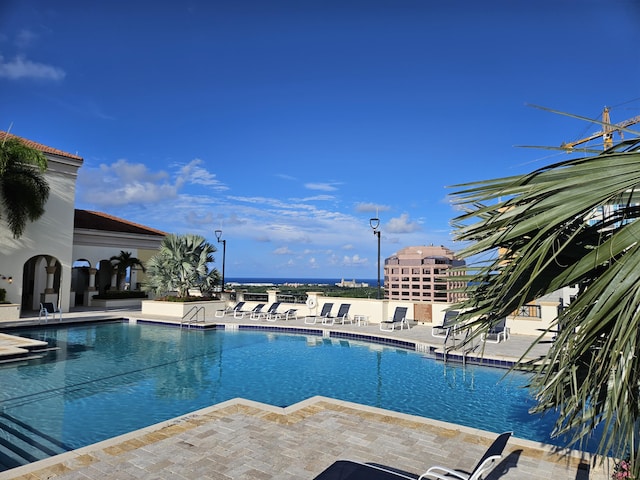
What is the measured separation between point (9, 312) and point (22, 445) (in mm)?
15735

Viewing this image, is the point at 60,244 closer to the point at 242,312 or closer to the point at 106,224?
the point at 106,224

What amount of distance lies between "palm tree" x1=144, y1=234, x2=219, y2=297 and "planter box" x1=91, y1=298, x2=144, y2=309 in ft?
14.6

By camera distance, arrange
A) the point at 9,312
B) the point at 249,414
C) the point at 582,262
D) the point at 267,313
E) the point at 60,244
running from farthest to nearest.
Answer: the point at 60,244 → the point at 267,313 → the point at 9,312 → the point at 249,414 → the point at 582,262

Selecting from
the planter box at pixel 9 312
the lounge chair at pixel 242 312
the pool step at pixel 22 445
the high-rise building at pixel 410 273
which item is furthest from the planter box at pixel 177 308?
the high-rise building at pixel 410 273

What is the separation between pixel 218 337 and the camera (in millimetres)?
16266

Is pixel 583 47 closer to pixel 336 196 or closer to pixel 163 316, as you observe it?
pixel 336 196

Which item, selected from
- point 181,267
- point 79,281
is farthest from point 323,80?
point 79,281

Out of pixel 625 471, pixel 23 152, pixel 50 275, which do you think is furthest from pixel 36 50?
pixel 625 471

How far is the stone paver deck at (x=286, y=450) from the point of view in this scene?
4.63 metres

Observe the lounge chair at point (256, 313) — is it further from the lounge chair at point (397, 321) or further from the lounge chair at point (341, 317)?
the lounge chair at point (397, 321)

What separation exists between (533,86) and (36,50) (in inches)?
787

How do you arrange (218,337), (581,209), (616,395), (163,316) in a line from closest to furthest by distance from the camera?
(616,395)
(581,209)
(218,337)
(163,316)

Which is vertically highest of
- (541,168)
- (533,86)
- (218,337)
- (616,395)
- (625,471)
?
(533,86)

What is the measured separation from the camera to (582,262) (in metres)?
1.76
